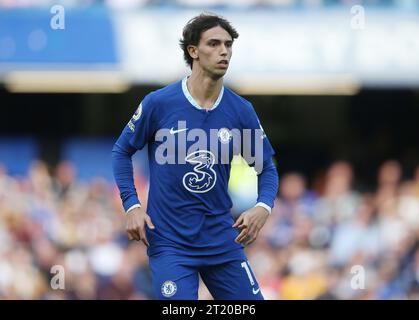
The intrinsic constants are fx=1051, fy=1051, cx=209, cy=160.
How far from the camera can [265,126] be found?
1694 centimetres

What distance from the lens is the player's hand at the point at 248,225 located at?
22.7ft

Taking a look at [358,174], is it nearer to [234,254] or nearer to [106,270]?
[106,270]

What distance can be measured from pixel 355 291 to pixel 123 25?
549 centimetres

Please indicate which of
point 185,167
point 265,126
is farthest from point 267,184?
point 265,126

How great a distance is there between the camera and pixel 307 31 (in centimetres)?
1638

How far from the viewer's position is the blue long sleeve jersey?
7125 mm

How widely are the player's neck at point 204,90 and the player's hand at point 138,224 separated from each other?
866 mm

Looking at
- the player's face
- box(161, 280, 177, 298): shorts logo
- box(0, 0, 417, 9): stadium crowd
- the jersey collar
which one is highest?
box(0, 0, 417, 9): stadium crowd

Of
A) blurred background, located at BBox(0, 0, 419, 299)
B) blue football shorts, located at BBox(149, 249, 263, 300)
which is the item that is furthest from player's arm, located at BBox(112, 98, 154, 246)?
blurred background, located at BBox(0, 0, 419, 299)

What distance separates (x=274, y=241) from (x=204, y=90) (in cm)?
798

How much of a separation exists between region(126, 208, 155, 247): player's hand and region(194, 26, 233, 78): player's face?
1080 mm

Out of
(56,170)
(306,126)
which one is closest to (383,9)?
(306,126)

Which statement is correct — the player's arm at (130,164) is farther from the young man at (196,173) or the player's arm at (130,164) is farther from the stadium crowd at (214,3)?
the stadium crowd at (214,3)

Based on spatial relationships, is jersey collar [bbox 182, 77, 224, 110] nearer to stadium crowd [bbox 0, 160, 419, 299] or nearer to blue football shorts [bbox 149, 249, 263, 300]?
blue football shorts [bbox 149, 249, 263, 300]
